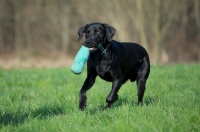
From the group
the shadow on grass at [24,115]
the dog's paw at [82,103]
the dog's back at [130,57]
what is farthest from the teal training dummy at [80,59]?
the shadow on grass at [24,115]

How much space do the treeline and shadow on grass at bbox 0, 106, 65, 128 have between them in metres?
14.2

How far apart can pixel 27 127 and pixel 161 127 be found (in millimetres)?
1697

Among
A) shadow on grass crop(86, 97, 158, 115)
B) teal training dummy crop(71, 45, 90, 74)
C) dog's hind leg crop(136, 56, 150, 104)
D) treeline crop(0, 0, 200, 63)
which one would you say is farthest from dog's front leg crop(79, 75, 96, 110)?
treeline crop(0, 0, 200, 63)

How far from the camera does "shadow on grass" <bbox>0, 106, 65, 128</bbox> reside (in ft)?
14.3

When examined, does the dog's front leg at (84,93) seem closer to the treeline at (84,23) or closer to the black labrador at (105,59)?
the black labrador at (105,59)

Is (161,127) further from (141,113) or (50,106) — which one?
(50,106)

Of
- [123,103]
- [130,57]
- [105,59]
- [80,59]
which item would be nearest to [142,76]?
[130,57]

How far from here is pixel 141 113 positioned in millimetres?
4441

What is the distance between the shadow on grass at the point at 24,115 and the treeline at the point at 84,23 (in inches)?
560

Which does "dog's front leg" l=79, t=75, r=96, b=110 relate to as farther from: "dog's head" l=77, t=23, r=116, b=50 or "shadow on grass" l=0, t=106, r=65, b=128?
"dog's head" l=77, t=23, r=116, b=50

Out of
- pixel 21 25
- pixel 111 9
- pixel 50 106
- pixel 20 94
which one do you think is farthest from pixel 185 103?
pixel 21 25

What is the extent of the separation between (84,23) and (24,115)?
23.3 metres

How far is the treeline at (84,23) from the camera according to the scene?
63.3 ft

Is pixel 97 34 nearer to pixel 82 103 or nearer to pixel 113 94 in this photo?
pixel 113 94
